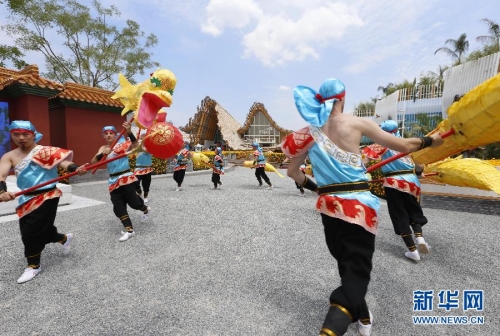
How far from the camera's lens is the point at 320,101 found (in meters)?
2.05

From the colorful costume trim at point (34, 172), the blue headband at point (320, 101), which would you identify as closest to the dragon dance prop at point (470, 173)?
the blue headband at point (320, 101)

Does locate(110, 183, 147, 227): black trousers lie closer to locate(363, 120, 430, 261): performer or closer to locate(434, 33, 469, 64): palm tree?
locate(363, 120, 430, 261): performer

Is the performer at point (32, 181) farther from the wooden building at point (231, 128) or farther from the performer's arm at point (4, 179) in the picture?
the wooden building at point (231, 128)

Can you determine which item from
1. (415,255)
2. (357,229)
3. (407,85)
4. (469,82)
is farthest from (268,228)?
(407,85)

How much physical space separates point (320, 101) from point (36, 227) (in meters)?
3.34

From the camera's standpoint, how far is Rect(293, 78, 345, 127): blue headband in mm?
1917

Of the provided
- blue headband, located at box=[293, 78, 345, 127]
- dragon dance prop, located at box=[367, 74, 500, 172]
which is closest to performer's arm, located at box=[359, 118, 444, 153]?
dragon dance prop, located at box=[367, 74, 500, 172]

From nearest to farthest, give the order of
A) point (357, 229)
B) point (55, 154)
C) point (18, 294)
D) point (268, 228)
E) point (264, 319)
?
point (357, 229) < point (264, 319) < point (18, 294) < point (55, 154) < point (268, 228)

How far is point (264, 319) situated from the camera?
215 centimetres

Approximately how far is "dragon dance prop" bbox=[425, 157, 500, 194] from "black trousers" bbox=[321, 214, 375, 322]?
1941 millimetres

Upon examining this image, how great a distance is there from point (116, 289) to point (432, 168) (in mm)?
4326

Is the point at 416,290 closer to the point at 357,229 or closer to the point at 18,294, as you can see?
the point at 357,229

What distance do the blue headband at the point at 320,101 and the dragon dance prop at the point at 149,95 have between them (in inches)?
75.7

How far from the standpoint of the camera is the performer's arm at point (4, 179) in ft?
8.64
